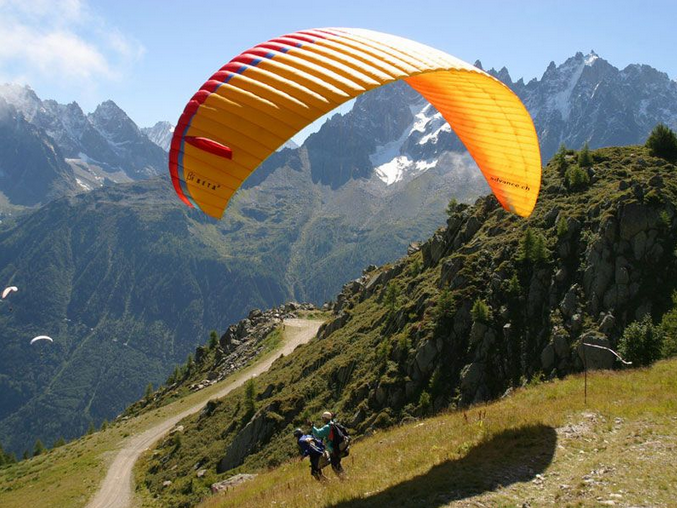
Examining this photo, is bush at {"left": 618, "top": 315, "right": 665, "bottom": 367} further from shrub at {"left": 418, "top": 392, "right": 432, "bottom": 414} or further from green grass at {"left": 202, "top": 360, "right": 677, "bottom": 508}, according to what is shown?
shrub at {"left": 418, "top": 392, "right": 432, "bottom": 414}

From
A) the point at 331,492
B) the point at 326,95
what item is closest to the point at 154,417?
the point at 331,492

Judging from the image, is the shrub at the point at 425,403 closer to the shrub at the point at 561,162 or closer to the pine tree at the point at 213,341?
the shrub at the point at 561,162

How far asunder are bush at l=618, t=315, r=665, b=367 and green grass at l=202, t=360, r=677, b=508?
285 inches

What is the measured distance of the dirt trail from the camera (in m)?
39.6

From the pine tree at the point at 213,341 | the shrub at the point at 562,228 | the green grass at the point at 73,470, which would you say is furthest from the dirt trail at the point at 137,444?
the shrub at the point at 562,228

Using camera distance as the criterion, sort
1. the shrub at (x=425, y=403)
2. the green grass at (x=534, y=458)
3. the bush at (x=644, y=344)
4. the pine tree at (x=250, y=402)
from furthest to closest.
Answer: the pine tree at (x=250, y=402)
the shrub at (x=425, y=403)
the bush at (x=644, y=344)
the green grass at (x=534, y=458)

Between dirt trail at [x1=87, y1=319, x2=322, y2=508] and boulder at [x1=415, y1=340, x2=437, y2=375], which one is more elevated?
boulder at [x1=415, y1=340, x2=437, y2=375]

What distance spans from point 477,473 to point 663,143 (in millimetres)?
39869

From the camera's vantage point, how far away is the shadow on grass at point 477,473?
11438 mm

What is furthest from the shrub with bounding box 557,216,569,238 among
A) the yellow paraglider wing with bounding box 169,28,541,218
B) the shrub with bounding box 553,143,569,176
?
the yellow paraglider wing with bounding box 169,28,541,218

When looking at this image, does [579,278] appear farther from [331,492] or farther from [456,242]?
[331,492]

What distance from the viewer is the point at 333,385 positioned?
3909 cm

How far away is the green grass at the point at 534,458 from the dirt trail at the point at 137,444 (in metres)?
26.8

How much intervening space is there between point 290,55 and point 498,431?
11.8 metres
